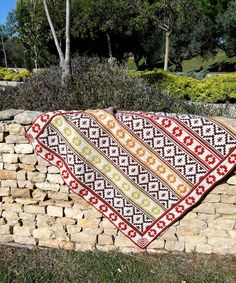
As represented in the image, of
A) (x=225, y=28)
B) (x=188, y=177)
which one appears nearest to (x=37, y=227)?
(x=188, y=177)

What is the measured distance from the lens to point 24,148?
12.2 ft

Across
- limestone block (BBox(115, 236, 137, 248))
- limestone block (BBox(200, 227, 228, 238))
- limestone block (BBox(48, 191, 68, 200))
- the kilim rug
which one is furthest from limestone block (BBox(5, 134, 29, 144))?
limestone block (BBox(200, 227, 228, 238))

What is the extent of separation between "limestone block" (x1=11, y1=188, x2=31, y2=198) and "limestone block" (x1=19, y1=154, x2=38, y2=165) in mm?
313

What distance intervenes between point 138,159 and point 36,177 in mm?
1113

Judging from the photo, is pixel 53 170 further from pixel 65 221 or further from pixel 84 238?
pixel 84 238

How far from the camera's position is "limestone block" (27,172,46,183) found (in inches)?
147

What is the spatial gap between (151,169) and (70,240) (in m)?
1.20

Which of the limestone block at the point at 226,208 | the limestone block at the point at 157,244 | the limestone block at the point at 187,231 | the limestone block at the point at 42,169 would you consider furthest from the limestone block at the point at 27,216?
the limestone block at the point at 226,208

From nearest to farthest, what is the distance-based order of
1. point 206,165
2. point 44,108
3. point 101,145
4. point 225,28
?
point 206,165, point 101,145, point 44,108, point 225,28

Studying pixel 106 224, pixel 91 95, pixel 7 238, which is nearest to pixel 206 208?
pixel 106 224

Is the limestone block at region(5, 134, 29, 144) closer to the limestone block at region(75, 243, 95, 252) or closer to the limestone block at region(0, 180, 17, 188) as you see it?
the limestone block at region(0, 180, 17, 188)

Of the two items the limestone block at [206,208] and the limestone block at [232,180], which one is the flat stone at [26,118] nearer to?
the limestone block at [206,208]

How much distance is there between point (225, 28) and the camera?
79.4 feet

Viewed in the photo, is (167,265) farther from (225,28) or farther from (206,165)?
(225,28)
